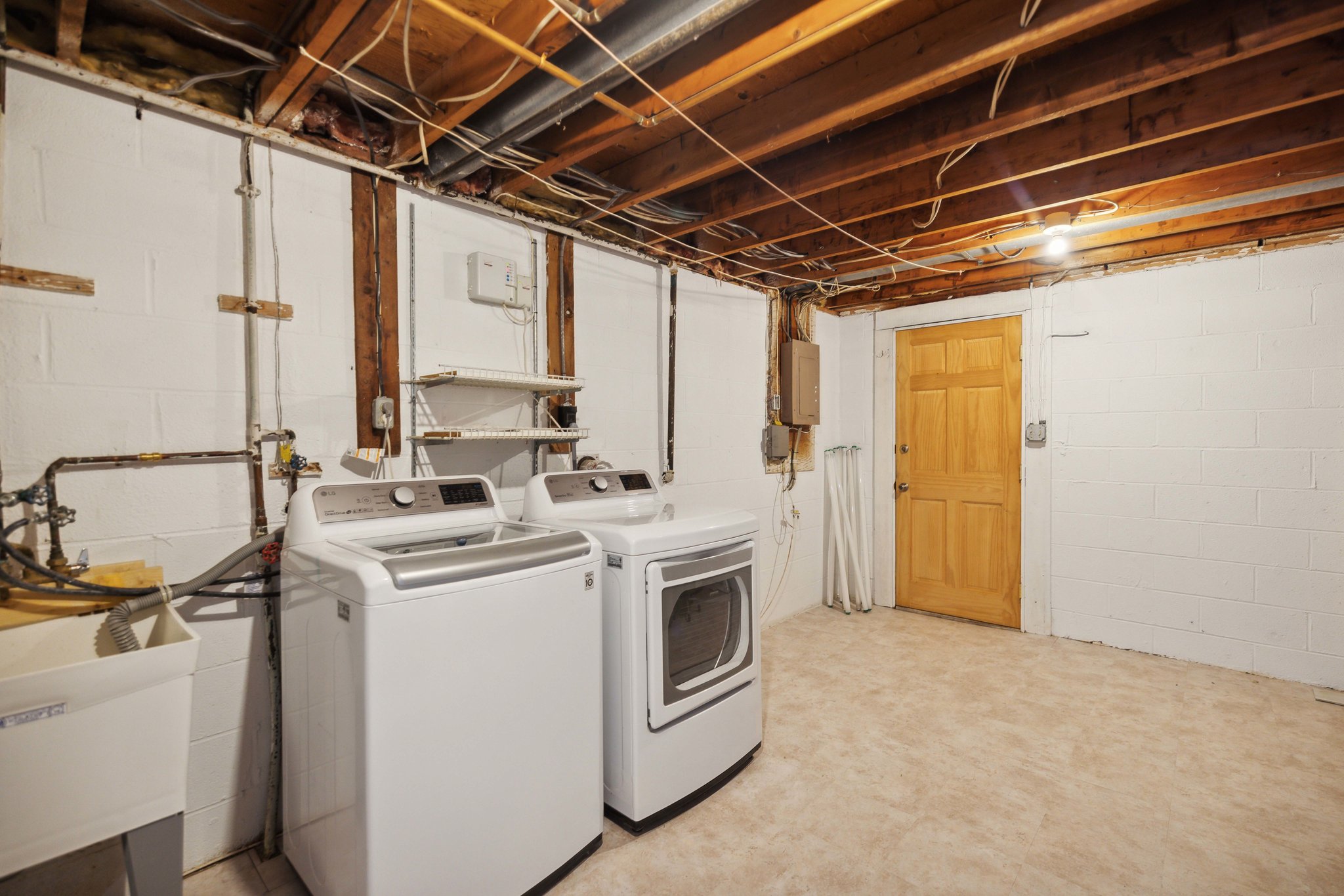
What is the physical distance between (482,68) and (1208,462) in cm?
400

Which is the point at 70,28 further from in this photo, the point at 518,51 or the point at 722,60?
the point at 722,60

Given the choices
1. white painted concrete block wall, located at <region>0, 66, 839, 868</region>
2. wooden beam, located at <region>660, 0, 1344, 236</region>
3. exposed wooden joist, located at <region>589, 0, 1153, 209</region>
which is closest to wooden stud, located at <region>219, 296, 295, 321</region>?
white painted concrete block wall, located at <region>0, 66, 839, 868</region>

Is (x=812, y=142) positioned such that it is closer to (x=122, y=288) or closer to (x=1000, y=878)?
(x=122, y=288)

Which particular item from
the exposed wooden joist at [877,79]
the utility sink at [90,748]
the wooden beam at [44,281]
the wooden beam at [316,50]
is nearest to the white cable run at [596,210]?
the wooden beam at [316,50]

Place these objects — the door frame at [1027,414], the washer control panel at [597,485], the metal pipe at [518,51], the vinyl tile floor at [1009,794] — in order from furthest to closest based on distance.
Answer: the door frame at [1027,414] < the washer control panel at [597,485] < the vinyl tile floor at [1009,794] < the metal pipe at [518,51]

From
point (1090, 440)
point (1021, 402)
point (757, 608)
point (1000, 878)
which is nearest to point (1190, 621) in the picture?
point (1090, 440)

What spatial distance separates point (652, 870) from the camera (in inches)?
70.6

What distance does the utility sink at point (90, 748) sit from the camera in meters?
0.98

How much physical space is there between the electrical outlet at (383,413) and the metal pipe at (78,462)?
0.42 m

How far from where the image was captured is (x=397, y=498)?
1.90 metres

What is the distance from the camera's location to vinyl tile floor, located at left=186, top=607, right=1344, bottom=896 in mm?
1763

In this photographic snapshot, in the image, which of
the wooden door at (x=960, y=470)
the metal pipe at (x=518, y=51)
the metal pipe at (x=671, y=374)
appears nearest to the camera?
the metal pipe at (x=518, y=51)

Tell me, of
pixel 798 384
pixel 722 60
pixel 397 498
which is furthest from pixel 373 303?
→ pixel 798 384

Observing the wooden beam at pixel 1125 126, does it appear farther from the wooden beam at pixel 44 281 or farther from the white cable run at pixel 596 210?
the wooden beam at pixel 44 281
